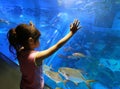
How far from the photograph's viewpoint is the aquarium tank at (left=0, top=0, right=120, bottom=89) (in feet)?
8.42

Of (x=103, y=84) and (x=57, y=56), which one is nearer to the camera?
(x=103, y=84)

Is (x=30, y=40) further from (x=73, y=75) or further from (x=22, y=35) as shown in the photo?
(x=73, y=75)

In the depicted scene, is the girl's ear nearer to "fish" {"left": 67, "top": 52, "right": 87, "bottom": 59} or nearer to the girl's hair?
the girl's hair

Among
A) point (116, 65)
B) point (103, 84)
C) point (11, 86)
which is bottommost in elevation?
point (11, 86)

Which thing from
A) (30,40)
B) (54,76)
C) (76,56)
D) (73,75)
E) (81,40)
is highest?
(30,40)

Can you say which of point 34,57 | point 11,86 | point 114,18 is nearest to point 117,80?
point 114,18

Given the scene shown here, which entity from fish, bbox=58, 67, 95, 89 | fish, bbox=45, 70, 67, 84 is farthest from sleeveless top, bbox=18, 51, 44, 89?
fish, bbox=45, 70, 67, 84

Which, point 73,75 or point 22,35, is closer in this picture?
point 22,35

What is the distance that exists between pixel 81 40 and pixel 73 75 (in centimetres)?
39

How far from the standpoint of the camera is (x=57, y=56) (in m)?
3.19

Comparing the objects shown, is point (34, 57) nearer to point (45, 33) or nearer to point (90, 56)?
point (90, 56)

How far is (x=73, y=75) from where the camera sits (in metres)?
3.01

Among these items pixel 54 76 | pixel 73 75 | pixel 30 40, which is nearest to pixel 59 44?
pixel 30 40

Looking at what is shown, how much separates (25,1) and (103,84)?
1452 mm
